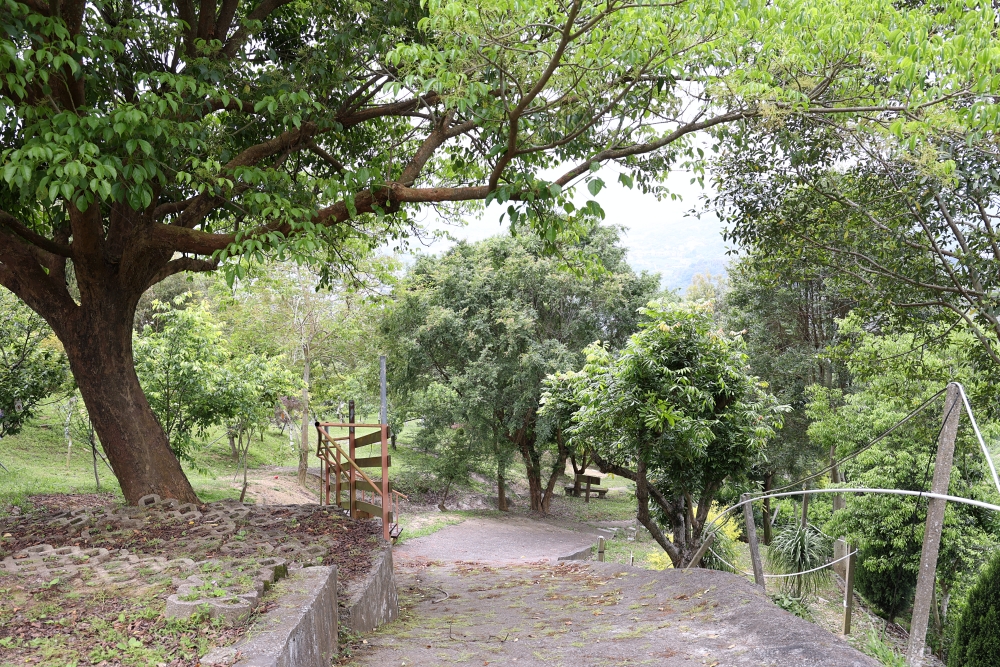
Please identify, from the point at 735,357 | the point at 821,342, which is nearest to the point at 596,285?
the point at 821,342

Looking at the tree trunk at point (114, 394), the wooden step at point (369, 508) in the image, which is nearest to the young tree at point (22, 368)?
the tree trunk at point (114, 394)

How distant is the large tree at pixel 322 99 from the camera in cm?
534

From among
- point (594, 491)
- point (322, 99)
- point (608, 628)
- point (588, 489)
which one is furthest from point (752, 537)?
point (594, 491)

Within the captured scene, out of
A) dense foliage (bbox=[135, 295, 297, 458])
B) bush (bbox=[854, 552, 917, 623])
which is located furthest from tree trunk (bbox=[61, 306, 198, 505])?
bush (bbox=[854, 552, 917, 623])

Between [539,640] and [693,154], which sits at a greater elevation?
[693,154]

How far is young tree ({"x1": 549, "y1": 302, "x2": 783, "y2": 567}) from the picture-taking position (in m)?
8.34

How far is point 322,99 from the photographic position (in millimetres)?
7773

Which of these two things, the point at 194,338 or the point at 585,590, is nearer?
the point at 585,590

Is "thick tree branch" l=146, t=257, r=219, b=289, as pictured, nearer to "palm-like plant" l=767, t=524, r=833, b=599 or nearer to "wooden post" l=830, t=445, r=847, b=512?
"palm-like plant" l=767, t=524, r=833, b=599

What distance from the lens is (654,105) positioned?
23.0 ft

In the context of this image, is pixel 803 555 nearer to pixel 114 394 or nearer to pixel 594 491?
pixel 114 394

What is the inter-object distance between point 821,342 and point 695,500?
1013cm

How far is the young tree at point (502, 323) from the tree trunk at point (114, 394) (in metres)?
10.8

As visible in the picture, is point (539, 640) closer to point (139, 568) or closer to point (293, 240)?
point (139, 568)
